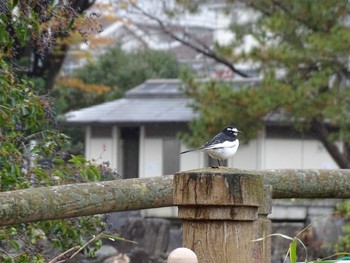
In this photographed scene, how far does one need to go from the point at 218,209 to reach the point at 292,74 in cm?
1819

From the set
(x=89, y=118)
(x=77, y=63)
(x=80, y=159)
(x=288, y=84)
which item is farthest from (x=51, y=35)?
(x=77, y=63)

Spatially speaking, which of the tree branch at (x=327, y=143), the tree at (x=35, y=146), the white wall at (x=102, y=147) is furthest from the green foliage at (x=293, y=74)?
the tree at (x=35, y=146)

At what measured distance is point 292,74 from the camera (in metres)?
21.2

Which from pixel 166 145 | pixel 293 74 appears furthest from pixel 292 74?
pixel 166 145

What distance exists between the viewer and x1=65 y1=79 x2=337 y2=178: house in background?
87.9 ft

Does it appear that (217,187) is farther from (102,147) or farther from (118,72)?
(118,72)

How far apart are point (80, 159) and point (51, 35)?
679 mm

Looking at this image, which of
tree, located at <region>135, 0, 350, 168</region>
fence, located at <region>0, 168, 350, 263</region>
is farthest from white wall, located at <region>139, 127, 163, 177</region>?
fence, located at <region>0, 168, 350, 263</region>

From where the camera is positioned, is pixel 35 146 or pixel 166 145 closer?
pixel 35 146

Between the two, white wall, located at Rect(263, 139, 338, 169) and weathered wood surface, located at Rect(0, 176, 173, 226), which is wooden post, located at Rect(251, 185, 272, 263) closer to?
weathered wood surface, located at Rect(0, 176, 173, 226)

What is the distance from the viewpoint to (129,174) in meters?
29.0

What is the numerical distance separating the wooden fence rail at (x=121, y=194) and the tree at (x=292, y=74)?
15.8 meters

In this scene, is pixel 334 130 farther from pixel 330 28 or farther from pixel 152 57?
pixel 152 57

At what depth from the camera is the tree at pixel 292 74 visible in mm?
20344
